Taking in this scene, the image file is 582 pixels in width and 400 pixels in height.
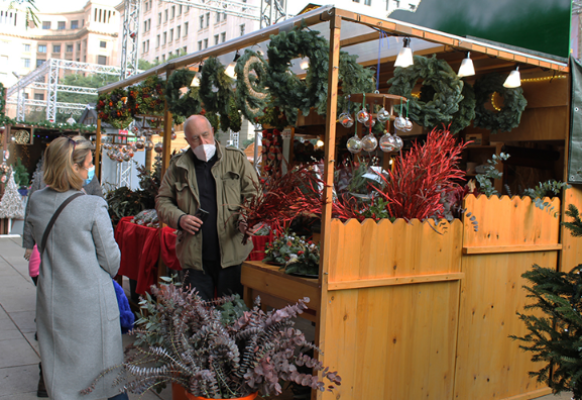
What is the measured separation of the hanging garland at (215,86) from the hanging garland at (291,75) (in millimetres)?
1121

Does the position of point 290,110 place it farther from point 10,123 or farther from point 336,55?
point 10,123

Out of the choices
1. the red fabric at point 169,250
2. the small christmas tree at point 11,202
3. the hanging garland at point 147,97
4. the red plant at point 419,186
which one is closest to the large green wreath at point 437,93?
the red plant at point 419,186

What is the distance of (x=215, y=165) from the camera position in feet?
11.0

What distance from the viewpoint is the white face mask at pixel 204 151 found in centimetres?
334

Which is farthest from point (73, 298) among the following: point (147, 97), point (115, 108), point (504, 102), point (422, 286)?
point (115, 108)

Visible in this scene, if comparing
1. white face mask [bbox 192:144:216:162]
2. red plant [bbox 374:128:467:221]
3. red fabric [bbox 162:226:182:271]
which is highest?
white face mask [bbox 192:144:216:162]

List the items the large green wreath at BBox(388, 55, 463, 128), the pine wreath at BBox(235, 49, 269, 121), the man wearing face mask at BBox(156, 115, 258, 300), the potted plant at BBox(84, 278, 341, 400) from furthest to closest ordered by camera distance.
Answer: the large green wreath at BBox(388, 55, 463, 128) → the pine wreath at BBox(235, 49, 269, 121) → the man wearing face mask at BBox(156, 115, 258, 300) → the potted plant at BBox(84, 278, 341, 400)

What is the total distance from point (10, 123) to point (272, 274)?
44.5ft

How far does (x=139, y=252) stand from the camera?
493 cm

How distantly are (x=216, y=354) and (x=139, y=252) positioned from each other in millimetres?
2734

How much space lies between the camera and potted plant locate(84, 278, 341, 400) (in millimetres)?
2328

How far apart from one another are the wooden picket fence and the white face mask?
42.7 inches


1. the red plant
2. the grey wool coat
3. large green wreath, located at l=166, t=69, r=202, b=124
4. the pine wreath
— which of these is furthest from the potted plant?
large green wreath, located at l=166, t=69, r=202, b=124

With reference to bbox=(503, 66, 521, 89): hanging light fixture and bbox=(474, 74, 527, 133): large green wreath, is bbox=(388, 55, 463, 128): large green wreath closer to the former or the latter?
bbox=(503, 66, 521, 89): hanging light fixture
